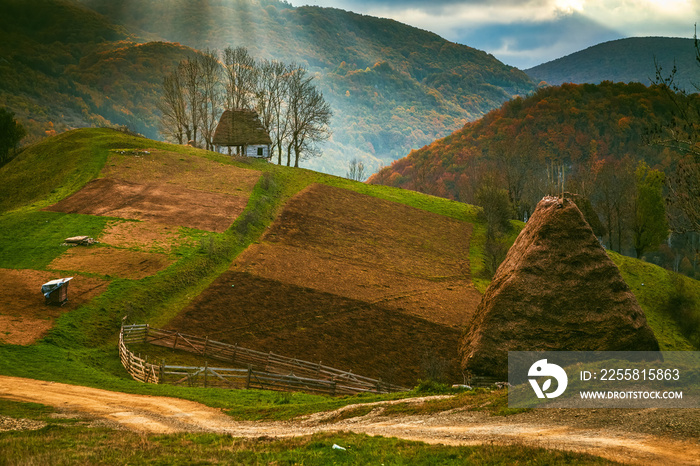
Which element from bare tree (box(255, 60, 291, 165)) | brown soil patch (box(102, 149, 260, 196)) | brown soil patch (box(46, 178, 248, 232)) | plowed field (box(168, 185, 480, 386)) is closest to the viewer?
plowed field (box(168, 185, 480, 386))

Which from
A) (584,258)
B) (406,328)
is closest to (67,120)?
(406,328)

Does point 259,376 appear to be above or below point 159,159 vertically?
below

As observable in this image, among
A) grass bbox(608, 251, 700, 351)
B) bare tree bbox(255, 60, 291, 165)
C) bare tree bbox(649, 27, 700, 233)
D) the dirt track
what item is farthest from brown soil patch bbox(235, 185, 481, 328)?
bare tree bbox(255, 60, 291, 165)

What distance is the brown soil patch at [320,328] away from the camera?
3153 centimetres

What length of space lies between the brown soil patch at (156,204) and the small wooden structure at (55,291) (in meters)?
16.0

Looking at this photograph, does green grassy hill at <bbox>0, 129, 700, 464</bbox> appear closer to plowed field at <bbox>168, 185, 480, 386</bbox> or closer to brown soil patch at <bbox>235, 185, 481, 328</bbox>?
brown soil patch at <bbox>235, 185, 481, 328</bbox>

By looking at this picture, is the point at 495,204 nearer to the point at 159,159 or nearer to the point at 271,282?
the point at 271,282

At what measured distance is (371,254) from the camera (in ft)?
166

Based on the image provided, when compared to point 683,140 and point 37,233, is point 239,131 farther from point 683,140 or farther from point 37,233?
point 683,140

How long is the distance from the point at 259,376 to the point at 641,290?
1710 inches

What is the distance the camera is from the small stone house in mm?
73688

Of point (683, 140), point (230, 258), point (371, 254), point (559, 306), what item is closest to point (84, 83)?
point (230, 258)

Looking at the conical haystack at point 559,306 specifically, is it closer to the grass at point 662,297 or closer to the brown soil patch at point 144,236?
the grass at point 662,297

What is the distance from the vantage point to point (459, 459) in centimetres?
1088
